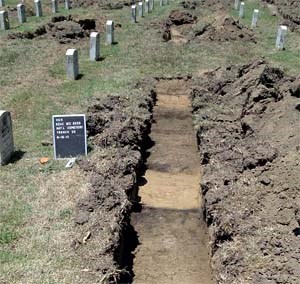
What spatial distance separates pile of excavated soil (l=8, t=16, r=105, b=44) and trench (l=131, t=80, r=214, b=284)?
7.63 meters

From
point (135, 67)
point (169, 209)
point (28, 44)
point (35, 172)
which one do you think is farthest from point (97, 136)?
point (28, 44)

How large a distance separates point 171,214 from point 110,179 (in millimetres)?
1182

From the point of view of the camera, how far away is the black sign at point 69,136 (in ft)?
29.8

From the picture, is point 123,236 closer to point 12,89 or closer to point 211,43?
point 12,89

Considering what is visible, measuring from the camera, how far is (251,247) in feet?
22.4

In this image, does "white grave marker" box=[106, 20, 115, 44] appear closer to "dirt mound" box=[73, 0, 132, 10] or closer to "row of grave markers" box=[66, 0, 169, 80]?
"row of grave markers" box=[66, 0, 169, 80]

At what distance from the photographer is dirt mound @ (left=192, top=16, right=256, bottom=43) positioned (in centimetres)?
1900

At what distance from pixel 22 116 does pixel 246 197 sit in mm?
5714

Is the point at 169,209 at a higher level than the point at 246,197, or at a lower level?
lower

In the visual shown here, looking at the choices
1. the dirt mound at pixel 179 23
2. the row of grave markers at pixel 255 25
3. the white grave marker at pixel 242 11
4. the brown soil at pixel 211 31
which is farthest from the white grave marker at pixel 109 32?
the white grave marker at pixel 242 11

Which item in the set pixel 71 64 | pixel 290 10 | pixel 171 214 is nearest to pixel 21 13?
pixel 71 64

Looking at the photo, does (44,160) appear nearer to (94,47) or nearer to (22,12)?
(94,47)

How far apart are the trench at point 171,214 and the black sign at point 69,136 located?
1379mm

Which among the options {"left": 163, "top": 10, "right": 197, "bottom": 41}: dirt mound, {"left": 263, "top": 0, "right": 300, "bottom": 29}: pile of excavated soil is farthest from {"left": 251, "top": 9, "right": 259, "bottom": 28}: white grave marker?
{"left": 163, "top": 10, "right": 197, "bottom": 41}: dirt mound
